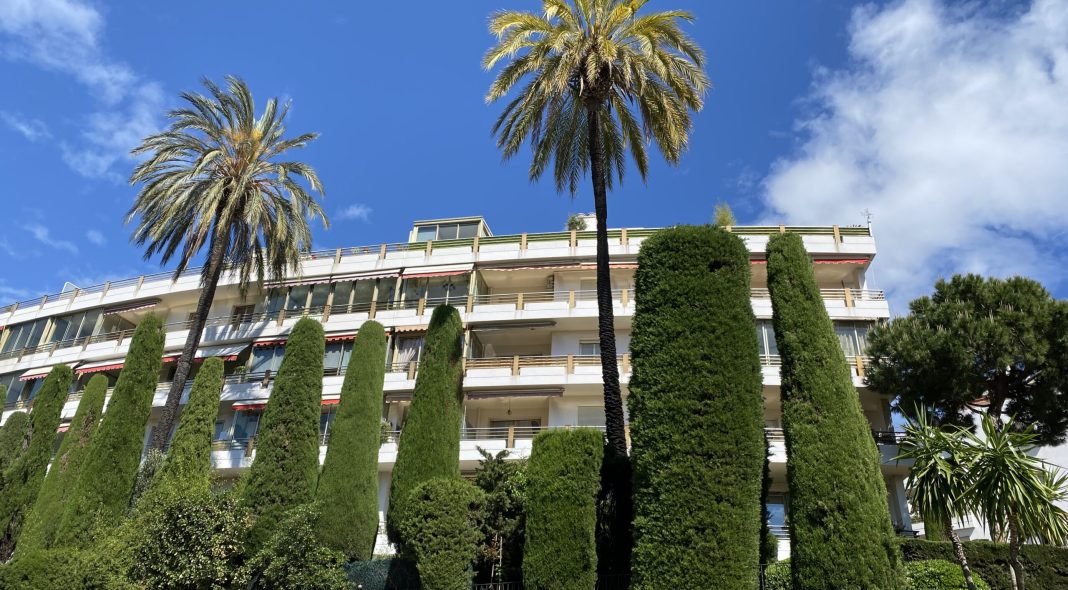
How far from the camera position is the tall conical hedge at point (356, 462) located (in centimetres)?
1777

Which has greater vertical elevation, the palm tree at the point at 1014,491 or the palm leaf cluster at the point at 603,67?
the palm leaf cluster at the point at 603,67

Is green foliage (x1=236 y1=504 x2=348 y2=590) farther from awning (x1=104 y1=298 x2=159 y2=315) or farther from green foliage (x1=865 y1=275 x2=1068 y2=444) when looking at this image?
awning (x1=104 y1=298 x2=159 y2=315)

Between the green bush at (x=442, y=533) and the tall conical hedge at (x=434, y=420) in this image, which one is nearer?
the green bush at (x=442, y=533)

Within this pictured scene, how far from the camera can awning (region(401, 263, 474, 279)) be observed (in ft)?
96.6

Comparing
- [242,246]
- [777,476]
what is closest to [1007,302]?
[777,476]

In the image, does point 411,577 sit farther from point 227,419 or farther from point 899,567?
point 227,419

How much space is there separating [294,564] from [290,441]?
552 centimetres

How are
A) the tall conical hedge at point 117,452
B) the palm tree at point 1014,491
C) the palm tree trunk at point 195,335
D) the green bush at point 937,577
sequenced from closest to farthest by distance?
the palm tree at point 1014,491 → the green bush at point 937,577 → the tall conical hedge at point 117,452 → the palm tree trunk at point 195,335

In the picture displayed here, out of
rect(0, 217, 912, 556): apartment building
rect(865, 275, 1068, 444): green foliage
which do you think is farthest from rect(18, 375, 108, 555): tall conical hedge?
rect(865, 275, 1068, 444): green foliage

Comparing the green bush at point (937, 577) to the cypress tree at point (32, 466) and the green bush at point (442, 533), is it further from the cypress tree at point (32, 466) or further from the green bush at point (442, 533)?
the cypress tree at point (32, 466)

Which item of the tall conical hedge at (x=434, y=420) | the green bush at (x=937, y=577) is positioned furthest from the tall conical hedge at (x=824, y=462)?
the tall conical hedge at (x=434, y=420)

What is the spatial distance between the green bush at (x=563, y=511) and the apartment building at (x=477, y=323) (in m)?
13.0

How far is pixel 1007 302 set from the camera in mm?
20516

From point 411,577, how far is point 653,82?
14.9 meters
